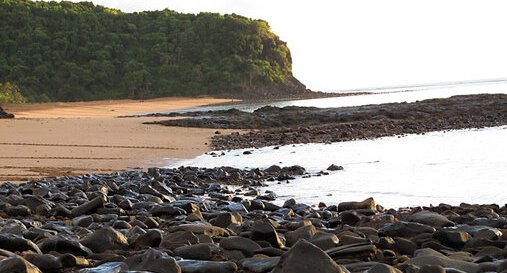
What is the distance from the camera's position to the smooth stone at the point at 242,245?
→ 4160 mm

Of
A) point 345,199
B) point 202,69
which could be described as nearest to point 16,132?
point 345,199

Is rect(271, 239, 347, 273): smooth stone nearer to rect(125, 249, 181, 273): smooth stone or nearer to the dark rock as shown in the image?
rect(125, 249, 181, 273): smooth stone

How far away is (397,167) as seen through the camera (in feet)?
38.7

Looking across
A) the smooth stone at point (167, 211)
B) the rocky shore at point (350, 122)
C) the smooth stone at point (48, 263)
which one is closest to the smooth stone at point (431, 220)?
the smooth stone at point (167, 211)

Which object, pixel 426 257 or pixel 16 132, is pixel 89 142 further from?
pixel 426 257

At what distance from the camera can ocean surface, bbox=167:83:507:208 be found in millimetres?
8405

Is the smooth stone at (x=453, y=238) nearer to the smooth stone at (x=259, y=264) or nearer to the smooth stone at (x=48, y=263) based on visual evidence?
the smooth stone at (x=259, y=264)

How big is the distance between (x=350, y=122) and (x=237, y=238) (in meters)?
23.8

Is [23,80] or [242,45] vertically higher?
[242,45]

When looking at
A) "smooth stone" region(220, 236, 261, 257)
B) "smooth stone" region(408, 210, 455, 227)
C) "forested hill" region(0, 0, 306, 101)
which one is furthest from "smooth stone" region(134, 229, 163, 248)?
"forested hill" region(0, 0, 306, 101)

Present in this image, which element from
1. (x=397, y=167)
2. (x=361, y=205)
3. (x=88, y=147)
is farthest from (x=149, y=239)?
(x=88, y=147)

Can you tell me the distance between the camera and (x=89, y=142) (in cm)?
1878

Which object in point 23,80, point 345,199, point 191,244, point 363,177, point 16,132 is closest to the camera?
point 191,244

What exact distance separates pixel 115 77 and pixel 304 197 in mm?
74745
